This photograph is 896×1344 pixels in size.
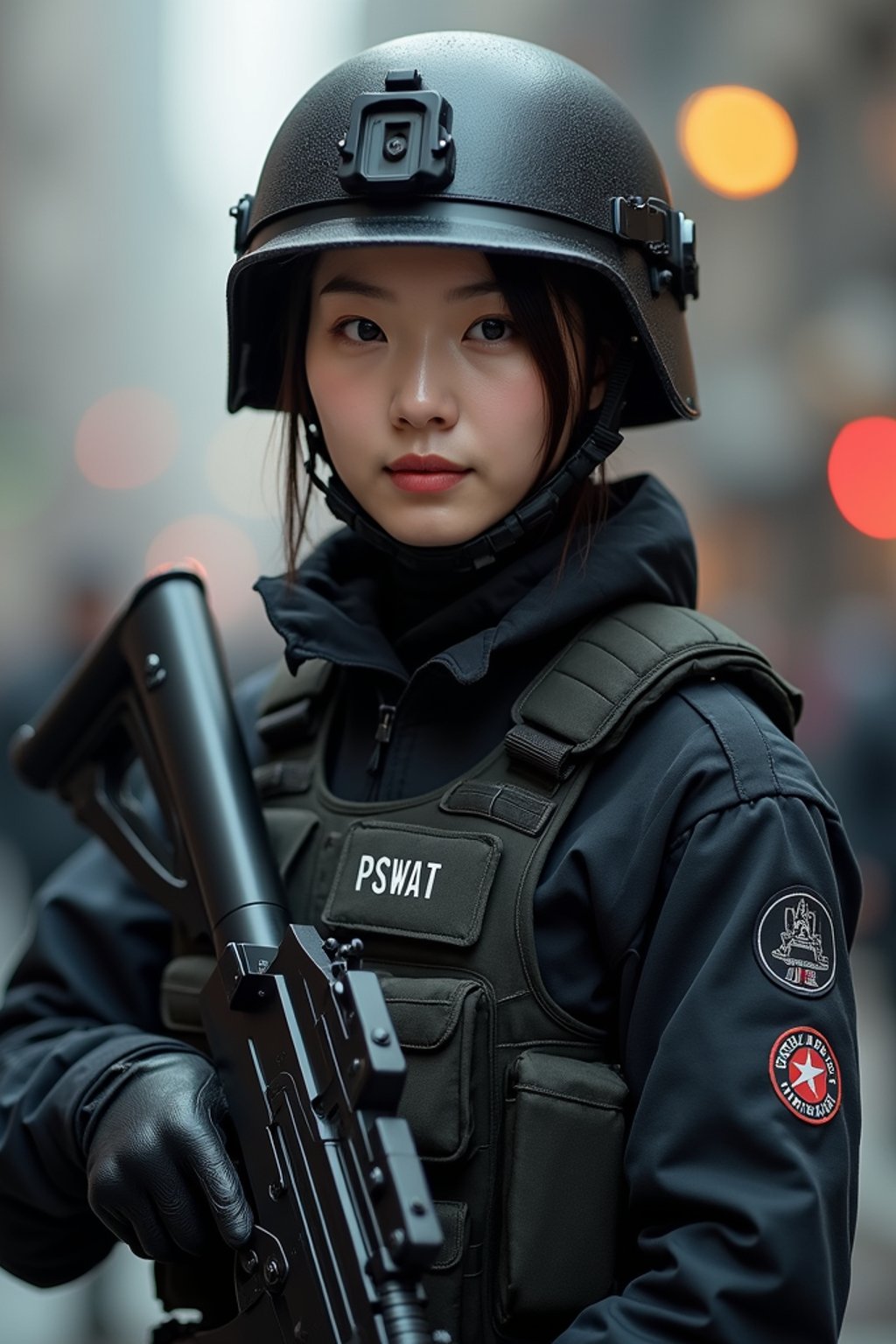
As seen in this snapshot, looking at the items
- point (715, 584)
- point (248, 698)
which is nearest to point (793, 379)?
point (715, 584)

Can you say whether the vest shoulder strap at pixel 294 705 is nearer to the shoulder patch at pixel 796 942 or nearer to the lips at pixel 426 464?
the lips at pixel 426 464

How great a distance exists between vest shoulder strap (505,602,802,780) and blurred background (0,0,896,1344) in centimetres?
49

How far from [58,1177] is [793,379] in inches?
508

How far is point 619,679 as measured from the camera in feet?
5.78

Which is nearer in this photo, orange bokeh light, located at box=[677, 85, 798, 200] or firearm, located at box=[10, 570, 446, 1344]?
firearm, located at box=[10, 570, 446, 1344]

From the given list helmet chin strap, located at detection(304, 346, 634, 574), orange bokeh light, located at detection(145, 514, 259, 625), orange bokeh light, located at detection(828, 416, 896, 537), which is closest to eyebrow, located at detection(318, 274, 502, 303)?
helmet chin strap, located at detection(304, 346, 634, 574)

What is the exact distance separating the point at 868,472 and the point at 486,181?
36.4 ft

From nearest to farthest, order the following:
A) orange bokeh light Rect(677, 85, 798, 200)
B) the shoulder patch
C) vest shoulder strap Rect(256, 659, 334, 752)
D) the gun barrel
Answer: the shoulder patch < the gun barrel < vest shoulder strap Rect(256, 659, 334, 752) < orange bokeh light Rect(677, 85, 798, 200)

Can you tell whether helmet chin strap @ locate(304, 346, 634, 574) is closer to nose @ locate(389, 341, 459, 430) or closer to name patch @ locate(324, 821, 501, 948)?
nose @ locate(389, 341, 459, 430)

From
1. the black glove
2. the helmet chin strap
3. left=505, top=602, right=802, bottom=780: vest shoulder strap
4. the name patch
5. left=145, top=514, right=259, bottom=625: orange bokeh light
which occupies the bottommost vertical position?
left=145, top=514, right=259, bottom=625: orange bokeh light

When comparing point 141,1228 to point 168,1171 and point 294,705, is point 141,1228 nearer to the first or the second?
point 168,1171

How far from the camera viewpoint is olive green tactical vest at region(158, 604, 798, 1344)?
1.62 metres

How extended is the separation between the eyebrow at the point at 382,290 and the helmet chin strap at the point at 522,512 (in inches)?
8.8

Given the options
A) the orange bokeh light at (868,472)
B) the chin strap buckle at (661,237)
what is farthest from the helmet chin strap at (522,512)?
the orange bokeh light at (868,472)
